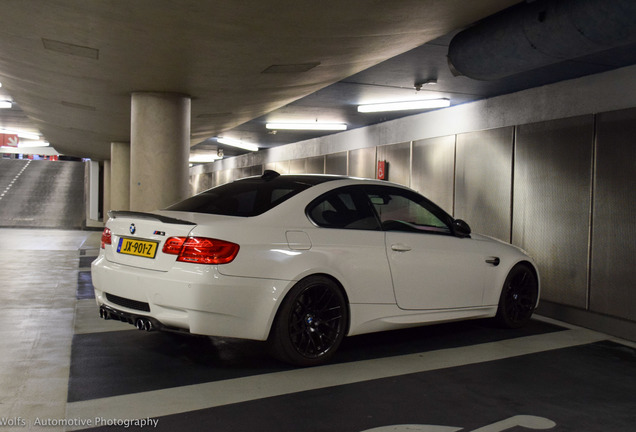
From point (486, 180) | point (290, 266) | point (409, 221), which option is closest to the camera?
point (290, 266)

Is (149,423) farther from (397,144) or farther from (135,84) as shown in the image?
(397,144)

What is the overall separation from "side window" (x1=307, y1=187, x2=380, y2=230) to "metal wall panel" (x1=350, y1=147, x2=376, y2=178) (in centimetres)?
775

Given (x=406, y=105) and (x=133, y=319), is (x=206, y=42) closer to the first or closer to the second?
(x=133, y=319)

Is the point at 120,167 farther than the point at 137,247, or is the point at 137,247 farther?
the point at 120,167

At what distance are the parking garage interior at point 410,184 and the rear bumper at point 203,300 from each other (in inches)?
15.9

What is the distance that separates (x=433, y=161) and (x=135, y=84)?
211 inches

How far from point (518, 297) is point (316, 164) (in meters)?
10.3

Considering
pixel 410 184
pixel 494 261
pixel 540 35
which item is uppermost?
pixel 540 35

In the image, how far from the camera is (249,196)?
4.95 meters

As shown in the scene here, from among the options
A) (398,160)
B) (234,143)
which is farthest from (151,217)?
(234,143)

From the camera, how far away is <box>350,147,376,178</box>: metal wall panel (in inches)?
509

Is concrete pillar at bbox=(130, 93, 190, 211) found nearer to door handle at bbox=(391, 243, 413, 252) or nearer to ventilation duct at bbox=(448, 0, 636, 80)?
ventilation duct at bbox=(448, 0, 636, 80)

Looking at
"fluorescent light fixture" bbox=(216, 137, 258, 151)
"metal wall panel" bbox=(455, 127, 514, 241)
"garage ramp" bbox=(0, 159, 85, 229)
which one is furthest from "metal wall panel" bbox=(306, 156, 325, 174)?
"garage ramp" bbox=(0, 159, 85, 229)

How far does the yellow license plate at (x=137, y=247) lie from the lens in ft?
14.2
